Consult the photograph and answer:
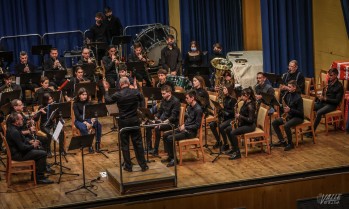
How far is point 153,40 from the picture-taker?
17703 mm

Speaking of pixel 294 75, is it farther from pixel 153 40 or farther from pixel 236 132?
pixel 153 40

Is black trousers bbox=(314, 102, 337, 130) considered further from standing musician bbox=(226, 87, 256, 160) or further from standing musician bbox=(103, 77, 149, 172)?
standing musician bbox=(103, 77, 149, 172)

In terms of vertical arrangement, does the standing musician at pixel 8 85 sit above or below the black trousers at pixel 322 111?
above

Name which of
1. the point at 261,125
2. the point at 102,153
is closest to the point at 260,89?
the point at 261,125

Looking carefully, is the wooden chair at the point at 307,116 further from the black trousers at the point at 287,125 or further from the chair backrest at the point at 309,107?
the black trousers at the point at 287,125

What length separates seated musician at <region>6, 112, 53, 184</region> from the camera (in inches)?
446

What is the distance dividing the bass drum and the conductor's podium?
6.37 meters

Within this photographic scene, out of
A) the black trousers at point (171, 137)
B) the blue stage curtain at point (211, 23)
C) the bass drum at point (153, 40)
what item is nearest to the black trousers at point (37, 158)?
the black trousers at point (171, 137)

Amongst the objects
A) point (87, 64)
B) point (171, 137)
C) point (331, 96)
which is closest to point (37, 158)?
point (171, 137)

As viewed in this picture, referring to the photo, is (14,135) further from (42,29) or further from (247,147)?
(42,29)

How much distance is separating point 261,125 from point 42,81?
425 cm

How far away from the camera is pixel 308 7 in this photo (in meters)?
16.5

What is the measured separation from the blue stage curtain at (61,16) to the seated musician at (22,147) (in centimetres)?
635

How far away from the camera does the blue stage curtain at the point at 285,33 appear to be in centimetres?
1636
